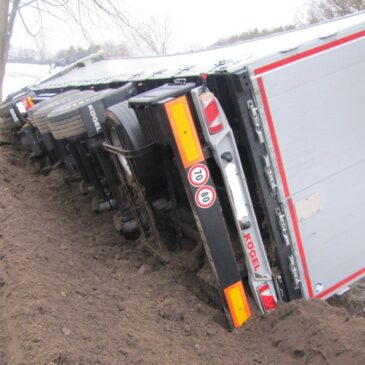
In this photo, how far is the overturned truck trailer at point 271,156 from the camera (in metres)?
3.05

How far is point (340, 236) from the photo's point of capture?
11.9 feet

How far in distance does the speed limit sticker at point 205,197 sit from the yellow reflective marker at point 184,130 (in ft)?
0.65

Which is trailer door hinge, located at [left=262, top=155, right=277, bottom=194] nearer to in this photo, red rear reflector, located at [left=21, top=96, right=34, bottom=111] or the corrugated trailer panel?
the corrugated trailer panel

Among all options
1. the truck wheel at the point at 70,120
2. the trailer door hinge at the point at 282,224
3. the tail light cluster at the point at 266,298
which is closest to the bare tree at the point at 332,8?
the truck wheel at the point at 70,120

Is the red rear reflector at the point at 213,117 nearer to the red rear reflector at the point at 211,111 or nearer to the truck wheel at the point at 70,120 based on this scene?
the red rear reflector at the point at 211,111

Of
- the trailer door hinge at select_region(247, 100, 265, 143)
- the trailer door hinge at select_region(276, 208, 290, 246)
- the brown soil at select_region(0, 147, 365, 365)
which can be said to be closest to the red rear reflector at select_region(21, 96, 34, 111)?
the brown soil at select_region(0, 147, 365, 365)

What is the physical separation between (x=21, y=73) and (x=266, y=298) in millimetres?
43878

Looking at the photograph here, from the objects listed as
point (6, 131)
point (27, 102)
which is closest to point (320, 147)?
point (27, 102)

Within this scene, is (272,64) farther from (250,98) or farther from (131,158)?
(131,158)

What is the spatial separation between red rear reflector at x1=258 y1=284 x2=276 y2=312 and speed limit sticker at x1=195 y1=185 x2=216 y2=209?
2.57ft

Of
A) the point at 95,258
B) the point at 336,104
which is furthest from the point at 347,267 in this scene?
the point at 95,258

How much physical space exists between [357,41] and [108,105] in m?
2.10

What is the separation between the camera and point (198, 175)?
10.0 feet

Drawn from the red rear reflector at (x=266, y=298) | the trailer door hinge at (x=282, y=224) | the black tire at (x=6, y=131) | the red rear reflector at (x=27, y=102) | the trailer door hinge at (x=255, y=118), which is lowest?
the red rear reflector at (x=266, y=298)
